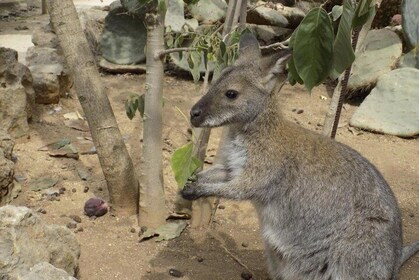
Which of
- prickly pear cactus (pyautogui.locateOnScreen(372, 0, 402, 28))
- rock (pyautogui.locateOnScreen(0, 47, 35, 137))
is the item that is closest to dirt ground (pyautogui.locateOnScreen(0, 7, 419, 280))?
rock (pyautogui.locateOnScreen(0, 47, 35, 137))

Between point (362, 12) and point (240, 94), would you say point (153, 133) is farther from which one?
point (362, 12)

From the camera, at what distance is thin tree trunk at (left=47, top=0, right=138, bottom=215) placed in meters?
4.22

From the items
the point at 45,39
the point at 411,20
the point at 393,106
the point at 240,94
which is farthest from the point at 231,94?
the point at 411,20

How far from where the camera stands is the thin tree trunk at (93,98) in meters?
4.22

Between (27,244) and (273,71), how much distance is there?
1.61 metres

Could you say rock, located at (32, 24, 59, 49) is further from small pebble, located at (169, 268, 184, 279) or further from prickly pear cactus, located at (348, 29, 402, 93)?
small pebble, located at (169, 268, 184, 279)

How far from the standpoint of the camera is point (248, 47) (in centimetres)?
368

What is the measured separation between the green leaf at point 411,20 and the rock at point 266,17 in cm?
149

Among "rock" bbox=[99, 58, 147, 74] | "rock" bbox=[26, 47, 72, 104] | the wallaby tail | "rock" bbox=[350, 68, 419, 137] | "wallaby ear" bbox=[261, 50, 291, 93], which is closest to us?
"wallaby ear" bbox=[261, 50, 291, 93]

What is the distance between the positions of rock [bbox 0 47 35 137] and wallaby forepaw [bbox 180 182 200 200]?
2404 millimetres

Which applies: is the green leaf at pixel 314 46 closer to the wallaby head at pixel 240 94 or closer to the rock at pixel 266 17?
the wallaby head at pixel 240 94

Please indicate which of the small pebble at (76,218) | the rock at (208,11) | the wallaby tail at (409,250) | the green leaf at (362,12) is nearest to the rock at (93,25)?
the rock at (208,11)

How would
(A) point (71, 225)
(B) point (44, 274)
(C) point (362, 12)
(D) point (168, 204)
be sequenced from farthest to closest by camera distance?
(D) point (168, 204) < (A) point (71, 225) < (B) point (44, 274) < (C) point (362, 12)

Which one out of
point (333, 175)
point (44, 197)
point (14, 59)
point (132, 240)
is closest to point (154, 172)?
point (132, 240)
